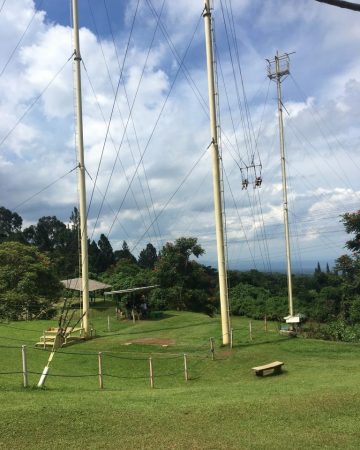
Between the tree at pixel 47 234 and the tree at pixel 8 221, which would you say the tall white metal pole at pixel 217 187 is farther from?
the tree at pixel 8 221

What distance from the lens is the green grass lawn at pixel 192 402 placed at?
6.99 meters

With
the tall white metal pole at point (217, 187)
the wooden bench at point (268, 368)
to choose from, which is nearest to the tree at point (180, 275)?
the tall white metal pole at point (217, 187)

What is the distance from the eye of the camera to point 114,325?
27688 millimetres

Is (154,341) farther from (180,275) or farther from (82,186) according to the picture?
(180,275)

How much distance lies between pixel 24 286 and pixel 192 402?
2339 centimetres

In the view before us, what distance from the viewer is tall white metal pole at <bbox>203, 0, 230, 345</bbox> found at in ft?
59.2

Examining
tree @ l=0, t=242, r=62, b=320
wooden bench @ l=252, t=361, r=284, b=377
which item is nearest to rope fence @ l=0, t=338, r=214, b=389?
wooden bench @ l=252, t=361, r=284, b=377

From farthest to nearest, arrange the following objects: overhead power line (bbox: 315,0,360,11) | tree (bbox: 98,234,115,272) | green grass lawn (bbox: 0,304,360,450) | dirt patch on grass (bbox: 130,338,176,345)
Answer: tree (bbox: 98,234,115,272) → dirt patch on grass (bbox: 130,338,176,345) → green grass lawn (bbox: 0,304,360,450) → overhead power line (bbox: 315,0,360,11)

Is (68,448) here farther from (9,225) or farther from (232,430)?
(9,225)

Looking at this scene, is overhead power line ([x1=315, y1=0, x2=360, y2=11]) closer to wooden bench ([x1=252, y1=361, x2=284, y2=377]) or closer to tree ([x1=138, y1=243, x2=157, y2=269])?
wooden bench ([x1=252, y1=361, x2=284, y2=377])

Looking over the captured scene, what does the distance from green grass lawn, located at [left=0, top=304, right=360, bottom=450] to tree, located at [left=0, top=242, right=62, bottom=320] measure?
1257 cm

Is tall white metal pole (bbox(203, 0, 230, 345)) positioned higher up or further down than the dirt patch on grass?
higher up

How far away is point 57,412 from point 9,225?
254 feet

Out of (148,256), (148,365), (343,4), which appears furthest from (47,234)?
(343,4)
